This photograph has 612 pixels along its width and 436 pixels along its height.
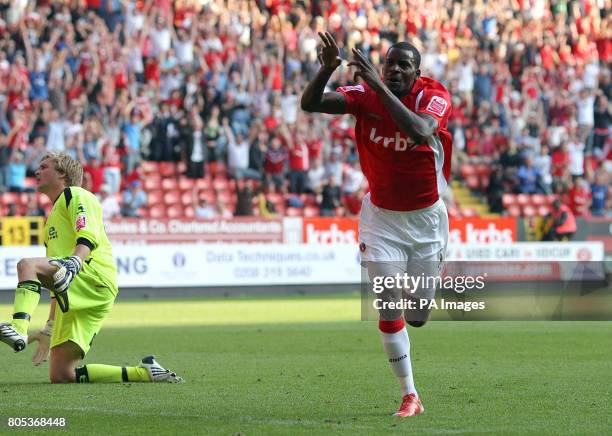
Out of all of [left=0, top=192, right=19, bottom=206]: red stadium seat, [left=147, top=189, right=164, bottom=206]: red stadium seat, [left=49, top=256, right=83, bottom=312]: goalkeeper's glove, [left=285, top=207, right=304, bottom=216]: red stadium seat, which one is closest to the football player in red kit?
[left=49, top=256, right=83, bottom=312]: goalkeeper's glove

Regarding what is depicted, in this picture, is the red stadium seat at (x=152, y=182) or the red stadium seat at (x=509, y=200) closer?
the red stadium seat at (x=152, y=182)

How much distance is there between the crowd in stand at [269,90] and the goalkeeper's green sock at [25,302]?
17.1m

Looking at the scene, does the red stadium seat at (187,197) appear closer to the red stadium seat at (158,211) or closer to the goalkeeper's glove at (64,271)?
the red stadium seat at (158,211)

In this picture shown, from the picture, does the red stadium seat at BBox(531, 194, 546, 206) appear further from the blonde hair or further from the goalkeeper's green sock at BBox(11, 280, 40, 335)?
the goalkeeper's green sock at BBox(11, 280, 40, 335)

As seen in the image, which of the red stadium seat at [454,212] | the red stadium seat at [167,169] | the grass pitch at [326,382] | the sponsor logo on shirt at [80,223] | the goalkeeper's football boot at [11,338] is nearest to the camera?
the grass pitch at [326,382]

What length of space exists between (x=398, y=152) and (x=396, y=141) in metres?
0.09

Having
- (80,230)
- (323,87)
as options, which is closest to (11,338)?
(80,230)

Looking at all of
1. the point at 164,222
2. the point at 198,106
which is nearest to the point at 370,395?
the point at 164,222

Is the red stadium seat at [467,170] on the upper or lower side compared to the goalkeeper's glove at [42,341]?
upper

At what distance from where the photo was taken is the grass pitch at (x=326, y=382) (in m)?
8.30

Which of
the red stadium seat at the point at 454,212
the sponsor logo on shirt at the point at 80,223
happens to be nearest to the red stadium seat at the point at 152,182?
the red stadium seat at the point at 454,212

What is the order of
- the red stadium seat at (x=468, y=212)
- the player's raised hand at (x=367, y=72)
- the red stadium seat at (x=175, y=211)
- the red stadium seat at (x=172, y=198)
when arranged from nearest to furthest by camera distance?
the player's raised hand at (x=367, y=72)
the red stadium seat at (x=175, y=211)
the red stadium seat at (x=172, y=198)
the red stadium seat at (x=468, y=212)

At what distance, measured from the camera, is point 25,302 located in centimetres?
932

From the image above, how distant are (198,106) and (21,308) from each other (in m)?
20.0
